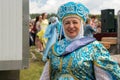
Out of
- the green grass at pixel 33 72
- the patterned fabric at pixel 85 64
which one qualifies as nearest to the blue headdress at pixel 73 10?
the patterned fabric at pixel 85 64

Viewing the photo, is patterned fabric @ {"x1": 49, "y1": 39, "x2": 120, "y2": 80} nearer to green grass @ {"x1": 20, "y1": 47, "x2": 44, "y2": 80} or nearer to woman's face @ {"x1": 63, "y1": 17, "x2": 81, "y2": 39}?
woman's face @ {"x1": 63, "y1": 17, "x2": 81, "y2": 39}

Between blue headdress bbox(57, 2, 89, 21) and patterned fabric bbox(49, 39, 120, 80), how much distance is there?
25 centimetres

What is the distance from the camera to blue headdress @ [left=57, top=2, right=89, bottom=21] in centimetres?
379

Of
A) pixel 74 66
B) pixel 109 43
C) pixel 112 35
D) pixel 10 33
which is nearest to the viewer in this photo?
pixel 74 66

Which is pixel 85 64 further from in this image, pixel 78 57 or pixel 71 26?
pixel 71 26

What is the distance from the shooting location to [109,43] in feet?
50.1

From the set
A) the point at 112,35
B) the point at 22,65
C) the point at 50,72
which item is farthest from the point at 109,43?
the point at 50,72

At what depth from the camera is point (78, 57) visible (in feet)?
12.1

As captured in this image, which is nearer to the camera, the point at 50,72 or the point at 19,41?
the point at 50,72

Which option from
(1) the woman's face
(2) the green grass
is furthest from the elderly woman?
(2) the green grass

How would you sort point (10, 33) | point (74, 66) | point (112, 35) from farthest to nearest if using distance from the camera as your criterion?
point (112, 35), point (10, 33), point (74, 66)

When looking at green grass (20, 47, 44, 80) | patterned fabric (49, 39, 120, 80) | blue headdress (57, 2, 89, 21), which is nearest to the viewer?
patterned fabric (49, 39, 120, 80)

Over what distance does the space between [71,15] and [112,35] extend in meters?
15.0

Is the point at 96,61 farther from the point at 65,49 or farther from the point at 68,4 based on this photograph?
the point at 68,4
